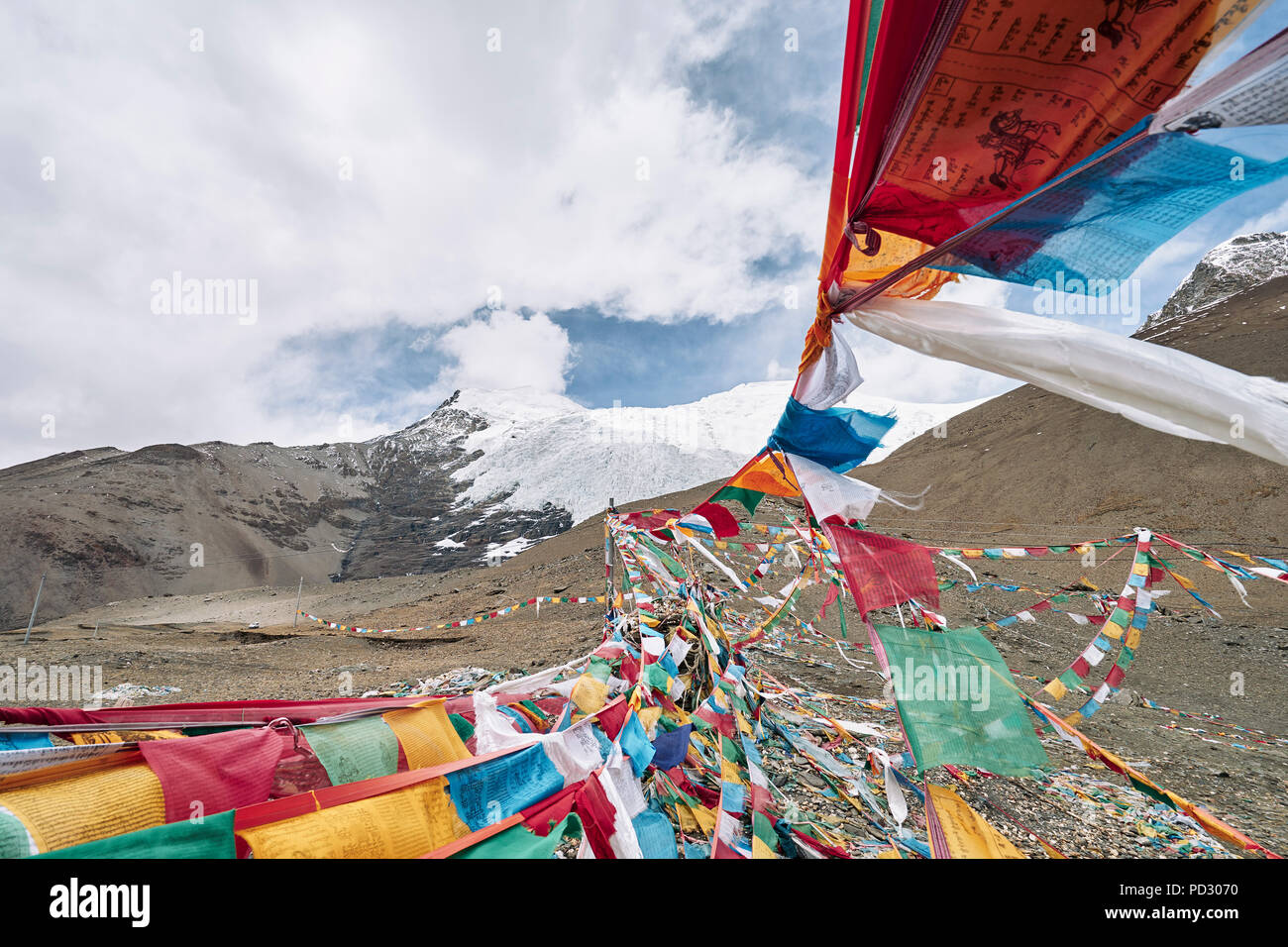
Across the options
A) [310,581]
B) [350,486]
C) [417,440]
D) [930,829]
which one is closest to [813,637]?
[930,829]

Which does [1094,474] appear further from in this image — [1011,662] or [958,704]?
[958,704]

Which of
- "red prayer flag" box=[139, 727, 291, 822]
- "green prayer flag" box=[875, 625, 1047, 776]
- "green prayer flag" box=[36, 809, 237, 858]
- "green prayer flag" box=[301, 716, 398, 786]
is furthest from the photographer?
"green prayer flag" box=[875, 625, 1047, 776]

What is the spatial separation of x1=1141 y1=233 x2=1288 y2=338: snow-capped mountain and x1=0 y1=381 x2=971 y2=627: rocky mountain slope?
29631 millimetres

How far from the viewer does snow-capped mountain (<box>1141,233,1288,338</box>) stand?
185ft

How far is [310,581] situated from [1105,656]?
49.1 metres

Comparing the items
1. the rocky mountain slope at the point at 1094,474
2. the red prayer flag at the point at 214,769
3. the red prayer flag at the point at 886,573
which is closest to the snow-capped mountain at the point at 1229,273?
the rocky mountain slope at the point at 1094,474

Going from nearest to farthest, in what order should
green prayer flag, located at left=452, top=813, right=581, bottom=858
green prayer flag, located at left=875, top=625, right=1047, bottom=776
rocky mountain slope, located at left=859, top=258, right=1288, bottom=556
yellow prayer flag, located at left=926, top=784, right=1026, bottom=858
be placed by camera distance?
green prayer flag, located at left=452, top=813, right=581, bottom=858, yellow prayer flag, located at left=926, top=784, right=1026, bottom=858, green prayer flag, located at left=875, top=625, right=1047, bottom=776, rocky mountain slope, located at left=859, top=258, right=1288, bottom=556

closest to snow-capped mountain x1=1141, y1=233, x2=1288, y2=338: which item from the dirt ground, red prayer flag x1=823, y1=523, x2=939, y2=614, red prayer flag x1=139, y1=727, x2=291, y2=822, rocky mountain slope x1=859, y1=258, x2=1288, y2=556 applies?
rocky mountain slope x1=859, y1=258, x2=1288, y2=556

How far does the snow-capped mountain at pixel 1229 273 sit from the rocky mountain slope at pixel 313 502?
29.6 metres

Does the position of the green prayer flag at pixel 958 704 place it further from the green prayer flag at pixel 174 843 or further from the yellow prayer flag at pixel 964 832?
the green prayer flag at pixel 174 843

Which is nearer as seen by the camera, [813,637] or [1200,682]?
[1200,682]

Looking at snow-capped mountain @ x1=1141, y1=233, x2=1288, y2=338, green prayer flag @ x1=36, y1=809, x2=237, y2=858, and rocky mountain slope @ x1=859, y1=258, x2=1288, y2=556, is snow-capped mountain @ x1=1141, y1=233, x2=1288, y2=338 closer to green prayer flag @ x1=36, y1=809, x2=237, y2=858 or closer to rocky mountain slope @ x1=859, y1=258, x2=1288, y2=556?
rocky mountain slope @ x1=859, y1=258, x2=1288, y2=556

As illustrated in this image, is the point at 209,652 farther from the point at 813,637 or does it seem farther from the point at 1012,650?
the point at 1012,650
